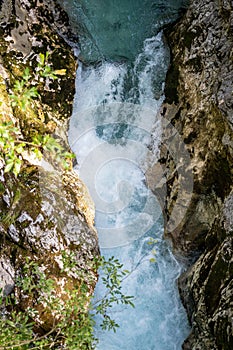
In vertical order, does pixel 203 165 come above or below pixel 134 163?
below

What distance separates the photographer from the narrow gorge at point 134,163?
591 cm

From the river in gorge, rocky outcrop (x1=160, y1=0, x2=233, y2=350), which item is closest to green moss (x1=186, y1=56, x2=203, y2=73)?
rocky outcrop (x1=160, y1=0, x2=233, y2=350)

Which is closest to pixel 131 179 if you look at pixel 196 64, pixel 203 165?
pixel 203 165

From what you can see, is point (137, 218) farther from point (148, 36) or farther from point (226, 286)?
point (148, 36)

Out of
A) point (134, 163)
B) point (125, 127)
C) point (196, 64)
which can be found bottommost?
point (134, 163)

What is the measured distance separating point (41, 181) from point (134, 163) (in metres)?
2.37

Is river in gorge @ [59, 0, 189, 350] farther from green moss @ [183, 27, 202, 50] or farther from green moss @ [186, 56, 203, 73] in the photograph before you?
green moss @ [186, 56, 203, 73]

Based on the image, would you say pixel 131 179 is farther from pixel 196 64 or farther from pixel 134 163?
pixel 196 64

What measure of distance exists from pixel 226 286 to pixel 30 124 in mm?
4216

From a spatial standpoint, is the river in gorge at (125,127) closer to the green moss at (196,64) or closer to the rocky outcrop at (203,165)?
the rocky outcrop at (203,165)

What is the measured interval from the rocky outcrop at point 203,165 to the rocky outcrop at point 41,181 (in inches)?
67.3

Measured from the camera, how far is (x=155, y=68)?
26.6 ft

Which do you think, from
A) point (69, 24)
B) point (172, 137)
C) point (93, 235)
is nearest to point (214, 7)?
point (172, 137)

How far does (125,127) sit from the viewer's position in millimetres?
8367
